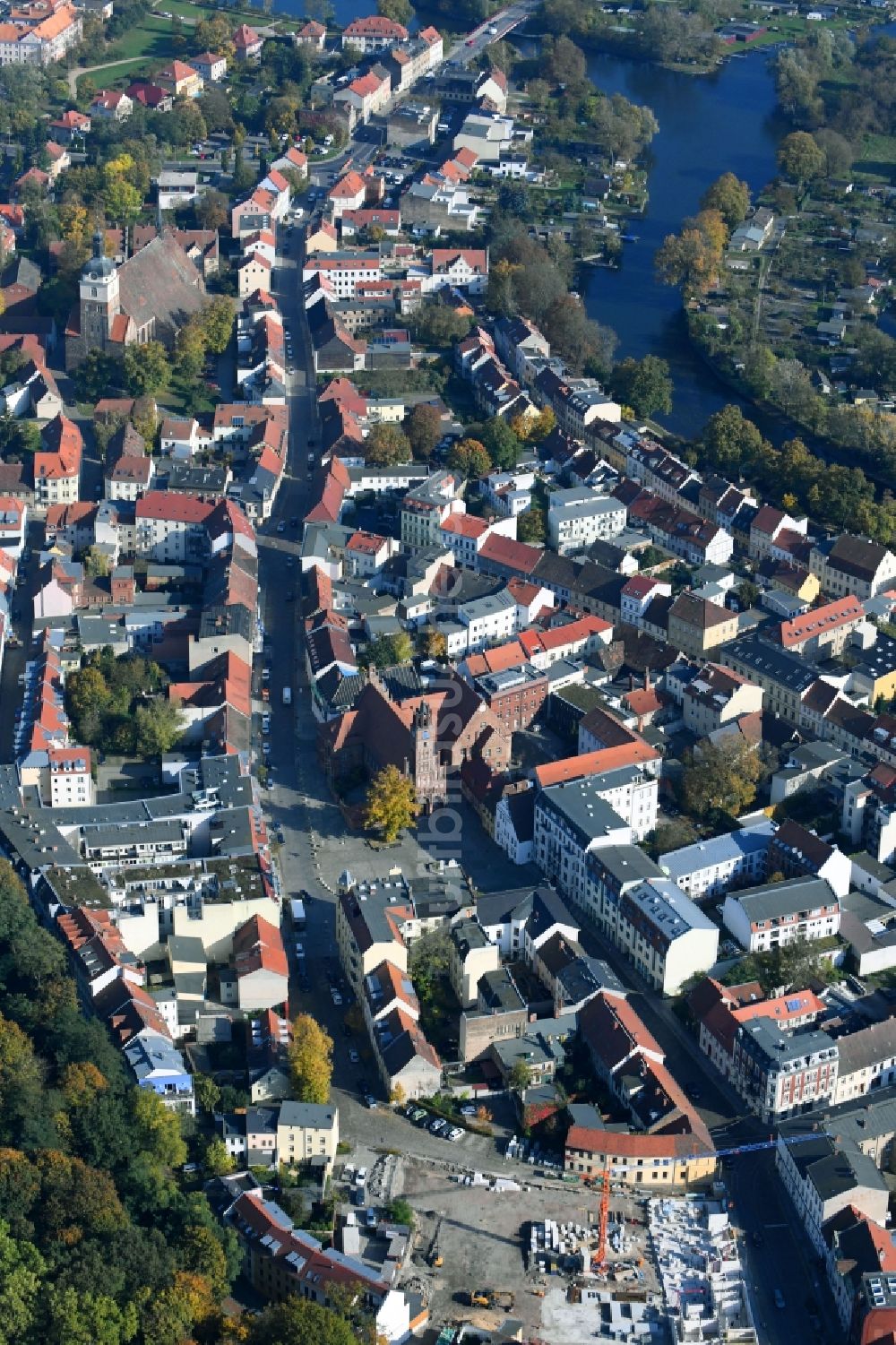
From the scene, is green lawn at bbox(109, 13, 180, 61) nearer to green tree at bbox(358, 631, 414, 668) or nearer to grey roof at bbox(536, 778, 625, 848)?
green tree at bbox(358, 631, 414, 668)

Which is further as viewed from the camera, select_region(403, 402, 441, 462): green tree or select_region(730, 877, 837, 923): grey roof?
select_region(403, 402, 441, 462): green tree

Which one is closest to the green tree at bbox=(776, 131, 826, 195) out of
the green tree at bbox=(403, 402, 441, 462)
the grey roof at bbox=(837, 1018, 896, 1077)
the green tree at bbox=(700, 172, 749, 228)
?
the green tree at bbox=(700, 172, 749, 228)

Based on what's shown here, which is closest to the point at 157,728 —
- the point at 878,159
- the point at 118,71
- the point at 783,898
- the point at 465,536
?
the point at 465,536

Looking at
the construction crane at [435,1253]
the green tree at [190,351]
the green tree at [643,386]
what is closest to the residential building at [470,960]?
the construction crane at [435,1253]

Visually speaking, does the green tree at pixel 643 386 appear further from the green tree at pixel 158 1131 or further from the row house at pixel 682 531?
the green tree at pixel 158 1131

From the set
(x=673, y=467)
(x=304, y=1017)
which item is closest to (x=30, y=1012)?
(x=304, y=1017)

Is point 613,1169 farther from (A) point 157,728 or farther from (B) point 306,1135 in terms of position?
(A) point 157,728

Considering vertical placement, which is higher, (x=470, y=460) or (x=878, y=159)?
(x=470, y=460)
